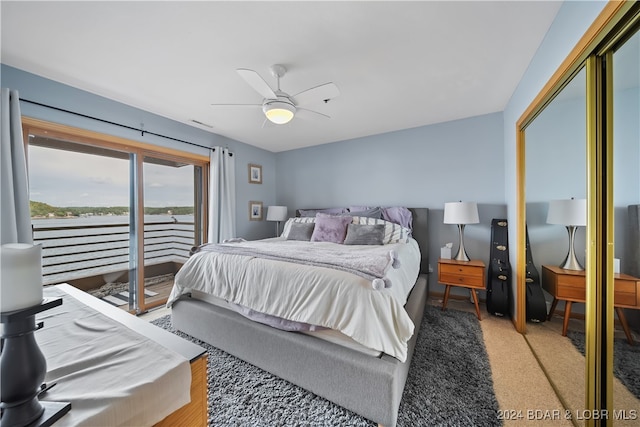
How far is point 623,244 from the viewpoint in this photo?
3.42 feet

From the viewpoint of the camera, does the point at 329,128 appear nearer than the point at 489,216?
No

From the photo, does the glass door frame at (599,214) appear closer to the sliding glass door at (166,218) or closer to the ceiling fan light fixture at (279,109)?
the ceiling fan light fixture at (279,109)

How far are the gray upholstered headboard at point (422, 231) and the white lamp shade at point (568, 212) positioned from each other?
169 cm

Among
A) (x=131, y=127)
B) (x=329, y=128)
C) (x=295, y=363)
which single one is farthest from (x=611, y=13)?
(x=131, y=127)

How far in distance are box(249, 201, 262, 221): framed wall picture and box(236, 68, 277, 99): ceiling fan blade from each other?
8.68ft

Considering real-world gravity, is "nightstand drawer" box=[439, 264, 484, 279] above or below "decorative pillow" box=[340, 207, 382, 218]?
below

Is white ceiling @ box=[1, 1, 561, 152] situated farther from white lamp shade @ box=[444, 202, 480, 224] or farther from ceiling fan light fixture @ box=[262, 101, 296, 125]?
white lamp shade @ box=[444, 202, 480, 224]

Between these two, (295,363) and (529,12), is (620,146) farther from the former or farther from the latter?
(295,363)

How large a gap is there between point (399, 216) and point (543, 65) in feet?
6.71

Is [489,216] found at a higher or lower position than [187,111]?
lower

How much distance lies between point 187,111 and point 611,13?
11.4 feet

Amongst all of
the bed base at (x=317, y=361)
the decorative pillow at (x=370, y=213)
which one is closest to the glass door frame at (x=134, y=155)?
the bed base at (x=317, y=361)

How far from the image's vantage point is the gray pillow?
2873 millimetres

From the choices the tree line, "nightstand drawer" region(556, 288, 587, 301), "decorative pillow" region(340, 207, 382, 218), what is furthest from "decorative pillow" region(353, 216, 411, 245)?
the tree line
